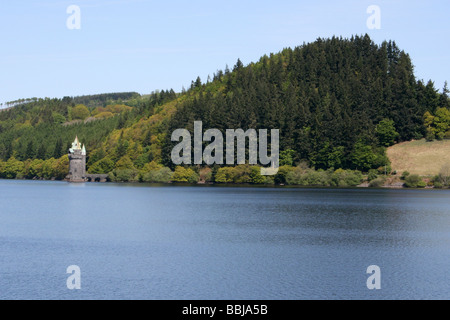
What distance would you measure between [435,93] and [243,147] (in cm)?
5929

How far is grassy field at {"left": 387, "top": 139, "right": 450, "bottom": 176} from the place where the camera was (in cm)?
15450

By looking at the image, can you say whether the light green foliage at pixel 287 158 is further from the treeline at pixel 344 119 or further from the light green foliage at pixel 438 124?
the light green foliage at pixel 438 124

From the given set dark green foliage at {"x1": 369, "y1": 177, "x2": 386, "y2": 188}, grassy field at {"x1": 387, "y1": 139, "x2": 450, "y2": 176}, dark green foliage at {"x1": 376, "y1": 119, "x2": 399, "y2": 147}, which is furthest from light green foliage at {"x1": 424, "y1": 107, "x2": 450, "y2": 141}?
dark green foliage at {"x1": 369, "y1": 177, "x2": 386, "y2": 188}

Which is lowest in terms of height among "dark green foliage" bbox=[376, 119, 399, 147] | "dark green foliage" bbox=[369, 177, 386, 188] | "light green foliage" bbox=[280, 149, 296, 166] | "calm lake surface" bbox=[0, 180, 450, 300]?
"dark green foliage" bbox=[369, 177, 386, 188]

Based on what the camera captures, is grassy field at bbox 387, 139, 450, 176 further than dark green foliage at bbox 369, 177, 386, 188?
Yes

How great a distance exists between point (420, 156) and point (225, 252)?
123 metres

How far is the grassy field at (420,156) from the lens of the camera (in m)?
154

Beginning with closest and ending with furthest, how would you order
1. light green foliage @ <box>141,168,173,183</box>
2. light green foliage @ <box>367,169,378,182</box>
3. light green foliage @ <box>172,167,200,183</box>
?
light green foliage @ <box>367,169,378,182</box> < light green foliage @ <box>172,167,200,183</box> < light green foliage @ <box>141,168,173,183</box>

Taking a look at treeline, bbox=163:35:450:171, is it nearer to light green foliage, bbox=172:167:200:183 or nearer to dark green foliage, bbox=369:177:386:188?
dark green foliage, bbox=369:177:386:188

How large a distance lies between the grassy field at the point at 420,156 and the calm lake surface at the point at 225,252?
7040 cm

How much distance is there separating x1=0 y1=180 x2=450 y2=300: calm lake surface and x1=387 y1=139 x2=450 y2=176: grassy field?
7040 centimetres

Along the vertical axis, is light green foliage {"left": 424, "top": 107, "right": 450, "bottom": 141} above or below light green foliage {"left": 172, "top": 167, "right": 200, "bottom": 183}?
above

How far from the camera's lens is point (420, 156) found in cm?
16062

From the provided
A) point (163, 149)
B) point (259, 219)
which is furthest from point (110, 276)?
point (163, 149)
